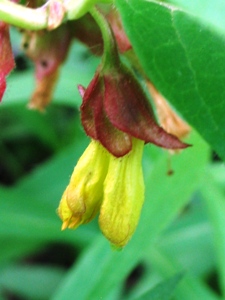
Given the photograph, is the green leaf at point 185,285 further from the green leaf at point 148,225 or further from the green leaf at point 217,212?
the green leaf at point 148,225

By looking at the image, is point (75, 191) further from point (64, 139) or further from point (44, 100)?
point (64, 139)

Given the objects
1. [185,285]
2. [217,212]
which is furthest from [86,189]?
[185,285]

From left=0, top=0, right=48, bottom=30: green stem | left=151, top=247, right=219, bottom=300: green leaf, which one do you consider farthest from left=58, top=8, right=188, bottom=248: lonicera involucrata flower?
left=151, top=247, right=219, bottom=300: green leaf

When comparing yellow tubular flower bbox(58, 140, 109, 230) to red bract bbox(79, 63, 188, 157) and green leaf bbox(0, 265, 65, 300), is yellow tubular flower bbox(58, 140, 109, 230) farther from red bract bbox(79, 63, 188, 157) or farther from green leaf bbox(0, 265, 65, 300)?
green leaf bbox(0, 265, 65, 300)

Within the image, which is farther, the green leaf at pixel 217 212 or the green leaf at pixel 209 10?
the green leaf at pixel 217 212

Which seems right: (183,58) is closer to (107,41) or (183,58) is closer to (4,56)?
(107,41)

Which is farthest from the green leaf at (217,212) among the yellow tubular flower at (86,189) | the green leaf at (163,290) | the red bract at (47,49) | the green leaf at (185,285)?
the yellow tubular flower at (86,189)
